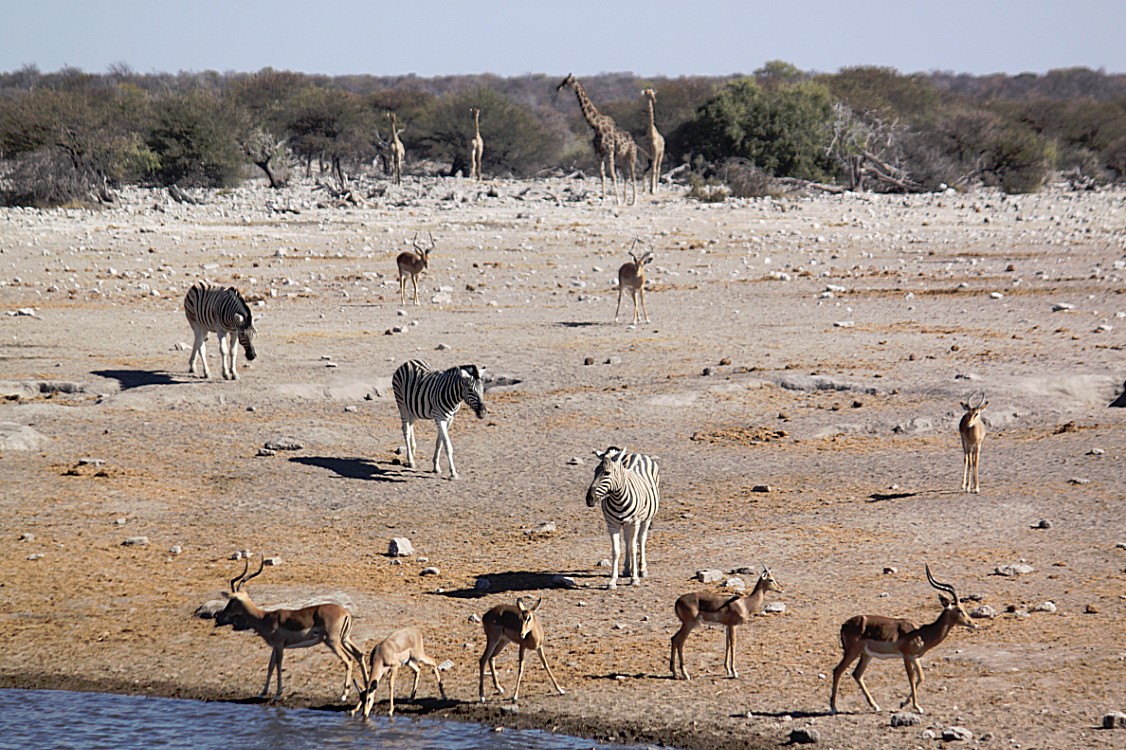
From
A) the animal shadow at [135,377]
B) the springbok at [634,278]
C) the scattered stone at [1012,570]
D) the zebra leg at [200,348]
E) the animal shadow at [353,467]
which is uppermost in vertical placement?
the springbok at [634,278]

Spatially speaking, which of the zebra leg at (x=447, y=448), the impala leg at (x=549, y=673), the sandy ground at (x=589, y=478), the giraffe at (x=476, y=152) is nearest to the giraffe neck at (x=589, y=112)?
the giraffe at (x=476, y=152)

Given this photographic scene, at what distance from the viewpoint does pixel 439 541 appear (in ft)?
37.9

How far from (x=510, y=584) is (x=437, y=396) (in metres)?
3.47

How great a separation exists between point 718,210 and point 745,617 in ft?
99.4

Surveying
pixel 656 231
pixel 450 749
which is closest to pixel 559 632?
pixel 450 749

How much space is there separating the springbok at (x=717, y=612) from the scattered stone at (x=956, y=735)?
142 cm

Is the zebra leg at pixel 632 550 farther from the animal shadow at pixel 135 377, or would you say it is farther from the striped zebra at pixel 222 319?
the animal shadow at pixel 135 377

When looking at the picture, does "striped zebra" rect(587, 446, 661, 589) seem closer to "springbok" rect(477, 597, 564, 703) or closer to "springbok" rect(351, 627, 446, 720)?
"springbok" rect(477, 597, 564, 703)

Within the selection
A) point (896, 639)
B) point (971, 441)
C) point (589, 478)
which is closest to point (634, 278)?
point (589, 478)

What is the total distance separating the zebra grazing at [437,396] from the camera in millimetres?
13172

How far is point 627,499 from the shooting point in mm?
9930

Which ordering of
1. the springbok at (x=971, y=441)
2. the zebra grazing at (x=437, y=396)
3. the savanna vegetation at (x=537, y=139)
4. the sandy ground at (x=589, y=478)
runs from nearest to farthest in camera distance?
the sandy ground at (x=589, y=478), the springbok at (x=971, y=441), the zebra grazing at (x=437, y=396), the savanna vegetation at (x=537, y=139)

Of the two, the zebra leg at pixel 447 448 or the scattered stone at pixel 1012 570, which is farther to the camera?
the zebra leg at pixel 447 448

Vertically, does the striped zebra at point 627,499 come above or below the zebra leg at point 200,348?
below
